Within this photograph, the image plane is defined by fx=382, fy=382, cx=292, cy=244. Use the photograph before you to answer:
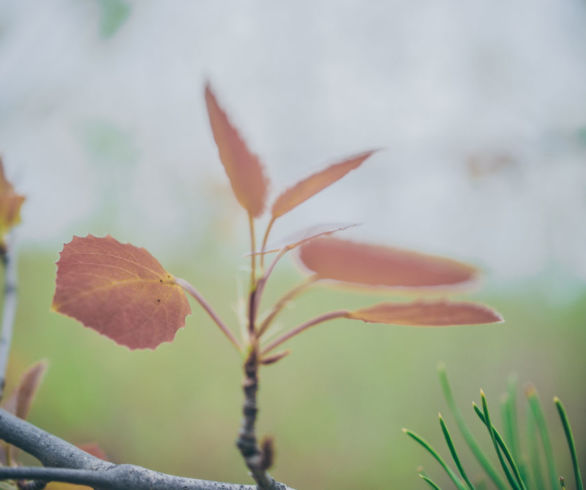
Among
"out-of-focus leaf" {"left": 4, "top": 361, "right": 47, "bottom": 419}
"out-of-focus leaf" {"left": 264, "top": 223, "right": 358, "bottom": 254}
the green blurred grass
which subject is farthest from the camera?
the green blurred grass

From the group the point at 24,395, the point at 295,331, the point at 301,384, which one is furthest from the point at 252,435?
the point at 301,384

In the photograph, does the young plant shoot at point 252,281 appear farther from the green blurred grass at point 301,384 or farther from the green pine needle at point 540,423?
the green blurred grass at point 301,384

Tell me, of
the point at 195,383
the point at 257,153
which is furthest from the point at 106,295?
the point at 195,383

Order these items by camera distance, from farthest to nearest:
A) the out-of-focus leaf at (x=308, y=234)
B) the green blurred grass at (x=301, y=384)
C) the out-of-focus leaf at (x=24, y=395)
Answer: the green blurred grass at (x=301, y=384) → the out-of-focus leaf at (x=24, y=395) → the out-of-focus leaf at (x=308, y=234)

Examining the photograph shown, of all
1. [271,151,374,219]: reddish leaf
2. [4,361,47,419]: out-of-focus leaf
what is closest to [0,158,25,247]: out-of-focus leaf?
[4,361,47,419]: out-of-focus leaf

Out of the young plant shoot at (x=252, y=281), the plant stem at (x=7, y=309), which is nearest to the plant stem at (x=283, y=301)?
the young plant shoot at (x=252, y=281)

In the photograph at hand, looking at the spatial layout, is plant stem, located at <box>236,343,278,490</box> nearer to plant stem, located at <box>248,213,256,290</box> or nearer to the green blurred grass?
plant stem, located at <box>248,213,256,290</box>

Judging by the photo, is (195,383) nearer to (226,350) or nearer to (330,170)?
(226,350)
